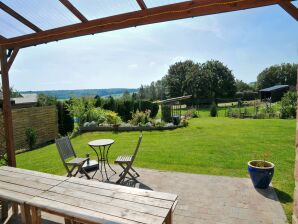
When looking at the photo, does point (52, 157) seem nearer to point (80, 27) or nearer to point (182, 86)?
point (80, 27)

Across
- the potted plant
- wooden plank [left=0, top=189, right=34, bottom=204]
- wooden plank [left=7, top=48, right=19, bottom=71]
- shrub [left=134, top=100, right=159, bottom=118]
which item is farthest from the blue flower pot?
shrub [left=134, top=100, right=159, bottom=118]

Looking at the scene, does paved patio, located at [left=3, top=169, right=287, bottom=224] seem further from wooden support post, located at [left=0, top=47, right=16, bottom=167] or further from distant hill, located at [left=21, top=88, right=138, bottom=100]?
distant hill, located at [left=21, top=88, right=138, bottom=100]

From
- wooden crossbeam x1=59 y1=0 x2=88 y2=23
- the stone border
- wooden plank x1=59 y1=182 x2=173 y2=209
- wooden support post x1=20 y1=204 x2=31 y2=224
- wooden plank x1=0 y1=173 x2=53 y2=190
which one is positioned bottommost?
the stone border

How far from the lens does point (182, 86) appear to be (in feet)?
127

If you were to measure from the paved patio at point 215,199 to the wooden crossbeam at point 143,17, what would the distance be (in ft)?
8.94

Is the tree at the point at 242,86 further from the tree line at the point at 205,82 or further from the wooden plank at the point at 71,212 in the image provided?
the wooden plank at the point at 71,212

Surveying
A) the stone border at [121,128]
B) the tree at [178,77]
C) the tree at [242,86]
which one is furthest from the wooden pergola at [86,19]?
the tree at [242,86]

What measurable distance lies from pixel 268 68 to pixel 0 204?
5491 cm

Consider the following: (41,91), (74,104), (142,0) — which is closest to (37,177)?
(142,0)

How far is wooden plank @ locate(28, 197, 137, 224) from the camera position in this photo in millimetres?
2041

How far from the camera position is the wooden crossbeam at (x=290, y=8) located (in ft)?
7.63

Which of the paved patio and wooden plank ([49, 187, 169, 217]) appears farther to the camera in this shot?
the paved patio

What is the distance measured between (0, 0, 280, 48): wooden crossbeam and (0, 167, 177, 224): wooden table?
2104mm

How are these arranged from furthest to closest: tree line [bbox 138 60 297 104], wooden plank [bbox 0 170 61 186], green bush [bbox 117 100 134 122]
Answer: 1. tree line [bbox 138 60 297 104]
2. green bush [bbox 117 100 134 122]
3. wooden plank [bbox 0 170 61 186]
